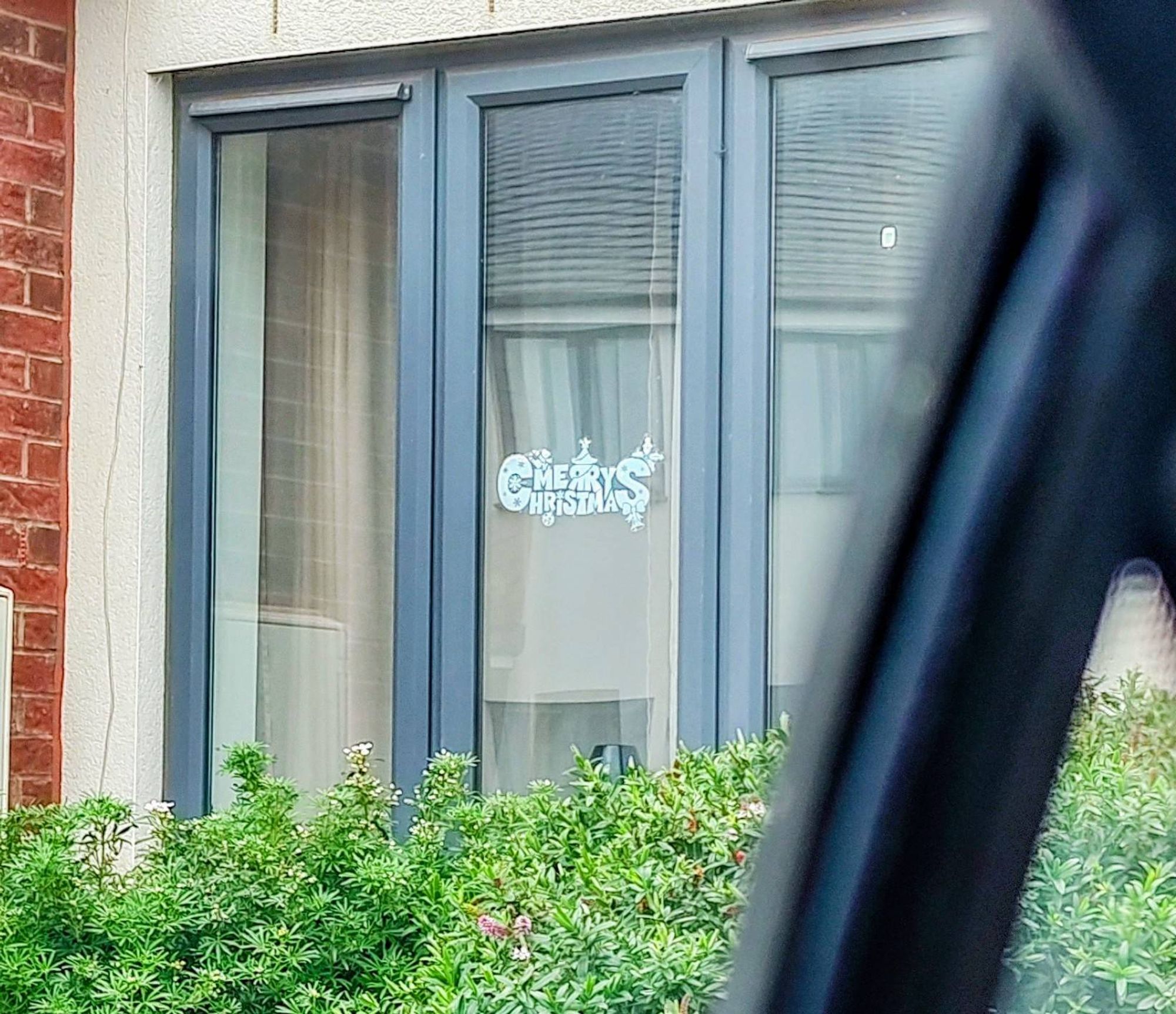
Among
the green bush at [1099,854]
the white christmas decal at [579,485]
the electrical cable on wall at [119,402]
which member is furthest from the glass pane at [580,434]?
the green bush at [1099,854]

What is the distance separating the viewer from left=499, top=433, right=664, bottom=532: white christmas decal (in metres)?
5.06

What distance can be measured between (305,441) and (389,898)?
5.01 feet

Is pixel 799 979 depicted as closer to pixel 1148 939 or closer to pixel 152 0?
pixel 1148 939

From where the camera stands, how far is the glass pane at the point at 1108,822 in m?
0.84

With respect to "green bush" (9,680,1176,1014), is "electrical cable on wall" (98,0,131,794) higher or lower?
higher

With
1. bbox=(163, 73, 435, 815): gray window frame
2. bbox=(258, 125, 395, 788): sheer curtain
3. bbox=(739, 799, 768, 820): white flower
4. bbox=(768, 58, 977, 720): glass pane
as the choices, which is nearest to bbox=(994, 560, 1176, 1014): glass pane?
bbox=(739, 799, 768, 820): white flower

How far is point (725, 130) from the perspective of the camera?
16.4 ft

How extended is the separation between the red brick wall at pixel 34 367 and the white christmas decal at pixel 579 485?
1.21 meters

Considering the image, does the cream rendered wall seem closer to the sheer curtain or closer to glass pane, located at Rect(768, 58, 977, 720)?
the sheer curtain

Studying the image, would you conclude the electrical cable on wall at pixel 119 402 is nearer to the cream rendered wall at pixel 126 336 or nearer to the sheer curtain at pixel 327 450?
the cream rendered wall at pixel 126 336

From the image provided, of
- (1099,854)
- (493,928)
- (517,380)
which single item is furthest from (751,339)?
(1099,854)

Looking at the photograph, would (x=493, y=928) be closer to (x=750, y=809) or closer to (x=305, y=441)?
(x=750, y=809)

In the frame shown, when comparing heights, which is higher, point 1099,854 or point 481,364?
point 481,364

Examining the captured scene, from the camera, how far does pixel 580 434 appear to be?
515 cm
